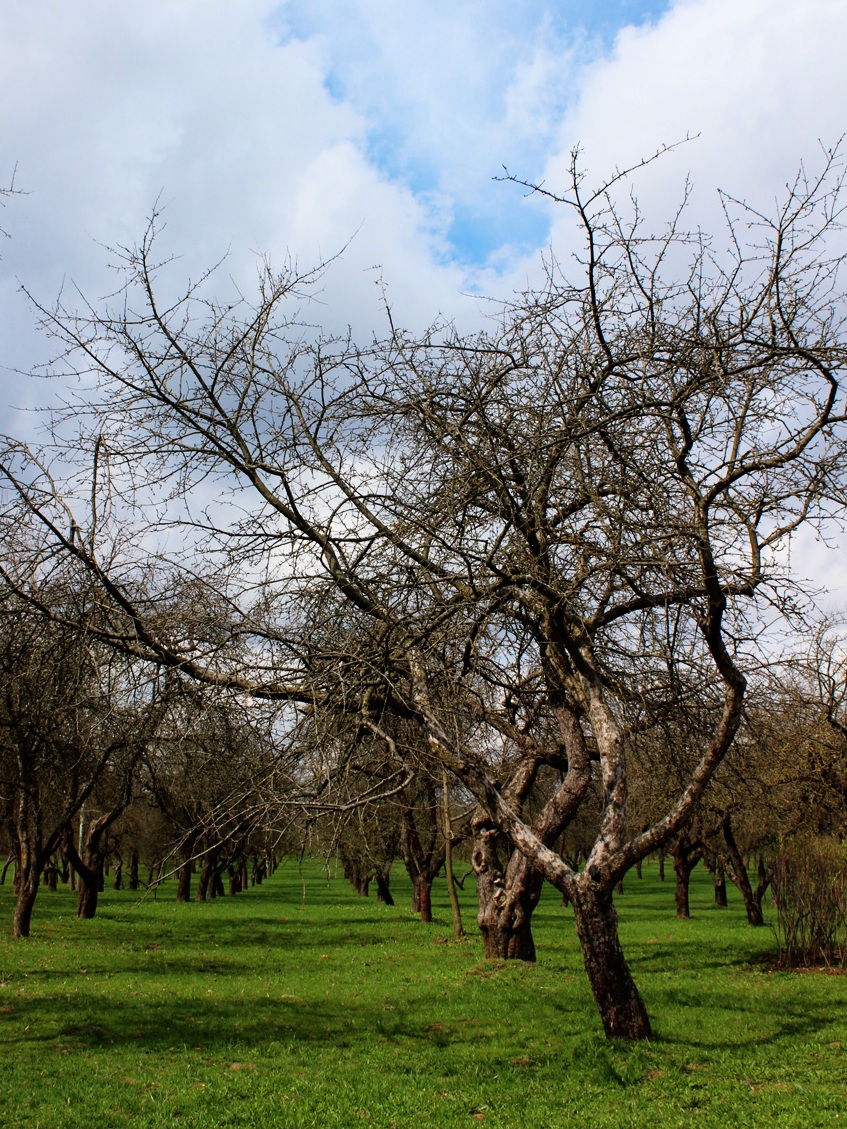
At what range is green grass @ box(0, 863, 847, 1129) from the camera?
5965 mm

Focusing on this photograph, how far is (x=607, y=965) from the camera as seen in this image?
22.0ft

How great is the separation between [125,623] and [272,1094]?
12.6 feet

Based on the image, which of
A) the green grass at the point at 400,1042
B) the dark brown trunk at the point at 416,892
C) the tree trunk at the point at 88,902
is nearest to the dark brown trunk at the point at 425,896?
the dark brown trunk at the point at 416,892

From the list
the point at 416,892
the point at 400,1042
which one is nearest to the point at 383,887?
the point at 416,892

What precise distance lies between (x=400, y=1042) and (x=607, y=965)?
9.73 feet

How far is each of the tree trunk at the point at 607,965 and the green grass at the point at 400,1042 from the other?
0.19 meters

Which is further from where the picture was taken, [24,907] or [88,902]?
[88,902]

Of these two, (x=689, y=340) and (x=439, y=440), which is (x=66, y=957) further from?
(x=689, y=340)

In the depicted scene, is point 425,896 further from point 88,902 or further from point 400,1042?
point 400,1042

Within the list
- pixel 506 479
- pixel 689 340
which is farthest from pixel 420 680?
pixel 689 340

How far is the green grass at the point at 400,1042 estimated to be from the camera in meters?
5.96

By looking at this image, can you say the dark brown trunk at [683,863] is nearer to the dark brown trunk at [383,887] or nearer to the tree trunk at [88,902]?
the dark brown trunk at [383,887]

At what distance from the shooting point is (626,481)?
5953 millimetres

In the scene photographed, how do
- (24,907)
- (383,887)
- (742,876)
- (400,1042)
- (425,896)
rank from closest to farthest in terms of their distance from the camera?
1. (400,1042)
2. (24,907)
3. (742,876)
4. (425,896)
5. (383,887)
